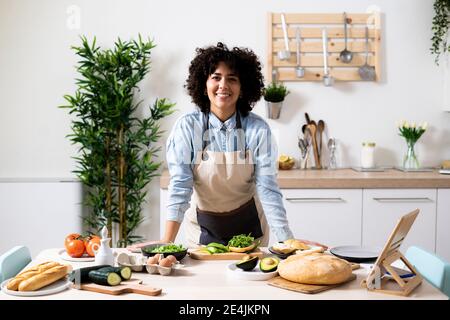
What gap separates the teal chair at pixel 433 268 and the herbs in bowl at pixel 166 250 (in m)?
0.93

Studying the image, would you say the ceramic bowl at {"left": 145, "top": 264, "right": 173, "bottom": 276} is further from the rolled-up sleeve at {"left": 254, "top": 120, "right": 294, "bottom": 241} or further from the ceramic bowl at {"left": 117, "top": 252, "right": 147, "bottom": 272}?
the rolled-up sleeve at {"left": 254, "top": 120, "right": 294, "bottom": 241}

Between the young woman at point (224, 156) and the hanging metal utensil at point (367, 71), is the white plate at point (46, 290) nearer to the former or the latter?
the young woman at point (224, 156)

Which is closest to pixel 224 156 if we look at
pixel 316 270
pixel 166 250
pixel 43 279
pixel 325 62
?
pixel 166 250

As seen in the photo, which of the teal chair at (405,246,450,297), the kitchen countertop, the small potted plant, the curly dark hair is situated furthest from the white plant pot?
the teal chair at (405,246,450,297)

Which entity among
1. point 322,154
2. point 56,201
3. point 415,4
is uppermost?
point 415,4

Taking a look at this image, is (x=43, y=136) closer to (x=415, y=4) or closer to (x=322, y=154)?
(x=322, y=154)

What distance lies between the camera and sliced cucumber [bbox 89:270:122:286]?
1.96m

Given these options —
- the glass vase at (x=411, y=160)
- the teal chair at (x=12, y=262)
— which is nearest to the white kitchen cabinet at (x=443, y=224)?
the glass vase at (x=411, y=160)

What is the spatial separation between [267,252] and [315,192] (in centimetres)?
170

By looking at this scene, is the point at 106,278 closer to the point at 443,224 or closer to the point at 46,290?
the point at 46,290

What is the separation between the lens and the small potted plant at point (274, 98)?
4.46 metres

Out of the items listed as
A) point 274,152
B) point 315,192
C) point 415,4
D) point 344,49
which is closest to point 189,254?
point 274,152

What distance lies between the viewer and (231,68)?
2.90 metres

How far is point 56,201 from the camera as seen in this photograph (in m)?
4.46
